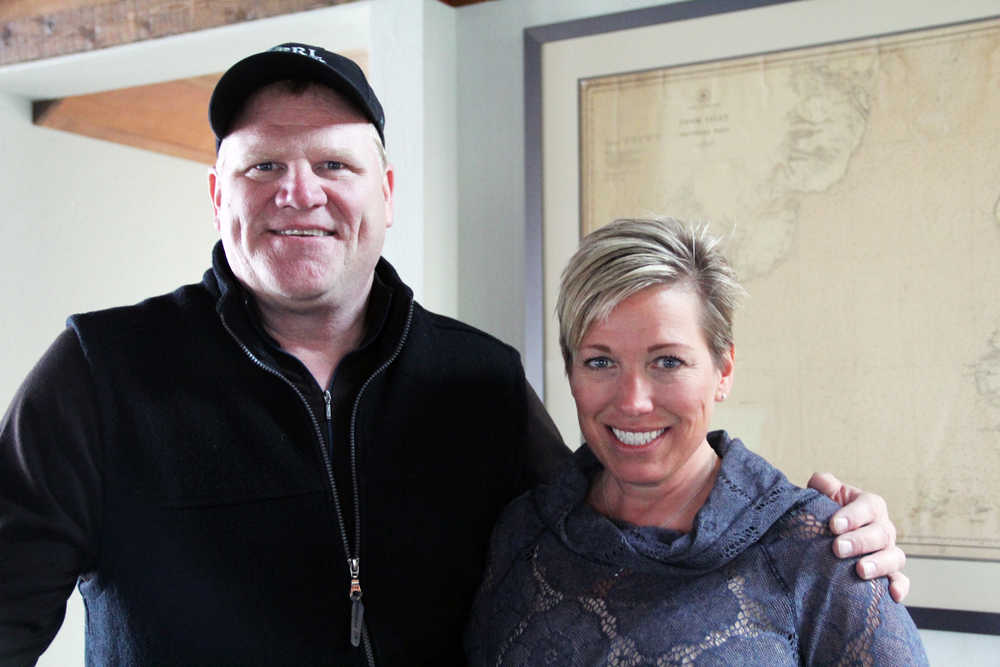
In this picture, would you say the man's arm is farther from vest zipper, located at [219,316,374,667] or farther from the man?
vest zipper, located at [219,316,374,667]

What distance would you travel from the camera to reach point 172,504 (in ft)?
4.30

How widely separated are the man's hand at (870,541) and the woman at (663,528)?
16 millimetres

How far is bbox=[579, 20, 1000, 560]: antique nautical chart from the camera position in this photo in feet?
5.76

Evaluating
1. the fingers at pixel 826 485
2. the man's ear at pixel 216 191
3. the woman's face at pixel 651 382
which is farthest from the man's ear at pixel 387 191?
the fingers at pixel 826 485

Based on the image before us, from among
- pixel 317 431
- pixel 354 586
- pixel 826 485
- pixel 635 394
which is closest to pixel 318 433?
pixel 317 431

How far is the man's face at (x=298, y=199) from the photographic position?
136 centimetres

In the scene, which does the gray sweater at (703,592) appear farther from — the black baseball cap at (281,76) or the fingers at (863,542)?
the black baseball cap at (281,76)

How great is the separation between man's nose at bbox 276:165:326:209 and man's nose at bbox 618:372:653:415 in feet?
1.58

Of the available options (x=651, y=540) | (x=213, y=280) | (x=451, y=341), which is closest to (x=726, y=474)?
(x=651, y=540)

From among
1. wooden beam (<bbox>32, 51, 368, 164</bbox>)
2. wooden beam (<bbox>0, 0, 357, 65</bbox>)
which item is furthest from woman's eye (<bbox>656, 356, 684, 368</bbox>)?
wooden beam (<bbox>32, 51, 368, 164</bbox>)

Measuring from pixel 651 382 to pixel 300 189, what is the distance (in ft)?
1.77

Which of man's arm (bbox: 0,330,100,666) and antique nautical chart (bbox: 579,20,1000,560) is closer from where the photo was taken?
man's arm (bbox: 0,330,100,666)

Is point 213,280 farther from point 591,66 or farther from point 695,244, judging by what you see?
point 591,66

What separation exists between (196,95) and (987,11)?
2.49 meters
